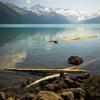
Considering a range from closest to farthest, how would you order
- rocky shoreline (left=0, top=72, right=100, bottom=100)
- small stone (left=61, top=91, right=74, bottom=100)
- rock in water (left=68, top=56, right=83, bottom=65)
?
1. rocky shoreline (left=0, top=72, right=100, bottom=100)
2. small stone (left=61, top=91, right=74, bottom=100)
3. rock in water (left=68, top=56, right=83, bottom=65)

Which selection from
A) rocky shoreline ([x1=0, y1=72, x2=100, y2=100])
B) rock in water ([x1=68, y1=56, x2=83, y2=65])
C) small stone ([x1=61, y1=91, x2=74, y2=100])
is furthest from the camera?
rock in water ([x1=68, y1=56, x2=83, y2=65])

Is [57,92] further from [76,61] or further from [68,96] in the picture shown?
[76,61]

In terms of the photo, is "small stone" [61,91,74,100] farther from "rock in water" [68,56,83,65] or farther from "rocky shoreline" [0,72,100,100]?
"rock in water" [68,56,83,65]

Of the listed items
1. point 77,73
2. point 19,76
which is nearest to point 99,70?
point 77,73

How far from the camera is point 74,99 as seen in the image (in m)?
24.2

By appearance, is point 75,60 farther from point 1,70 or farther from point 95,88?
point 95,88

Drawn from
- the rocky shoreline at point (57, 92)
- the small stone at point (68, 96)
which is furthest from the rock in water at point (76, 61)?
the small stone at point (68, 96)

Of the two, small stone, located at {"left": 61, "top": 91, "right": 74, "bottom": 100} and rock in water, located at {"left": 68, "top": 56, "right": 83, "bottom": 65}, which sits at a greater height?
rock in water, located at {"left": 68, "top": 56, "right": 83, "bottom": 65}

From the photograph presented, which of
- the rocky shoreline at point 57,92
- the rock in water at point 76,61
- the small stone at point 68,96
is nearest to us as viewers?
the rocky shoreline at point 57,92

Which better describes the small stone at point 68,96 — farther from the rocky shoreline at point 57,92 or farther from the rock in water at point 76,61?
the rock in water at point 76,61

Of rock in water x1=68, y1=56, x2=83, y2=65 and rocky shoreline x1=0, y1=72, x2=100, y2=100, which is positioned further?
rock in water x1=68, y1=56, x2=83, y2=65

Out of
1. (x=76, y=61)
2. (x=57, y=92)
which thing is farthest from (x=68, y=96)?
(x=76, y=61)

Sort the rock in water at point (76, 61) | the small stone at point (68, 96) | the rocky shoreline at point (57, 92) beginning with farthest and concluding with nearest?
the rock in water at point (76, 61), the small stone at point (68, 96), the rocky shoreline at point (57, 92)

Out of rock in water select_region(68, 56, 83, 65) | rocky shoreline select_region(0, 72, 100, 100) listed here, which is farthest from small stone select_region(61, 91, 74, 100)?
rock in water select_region(68, 56, 83, 65)
